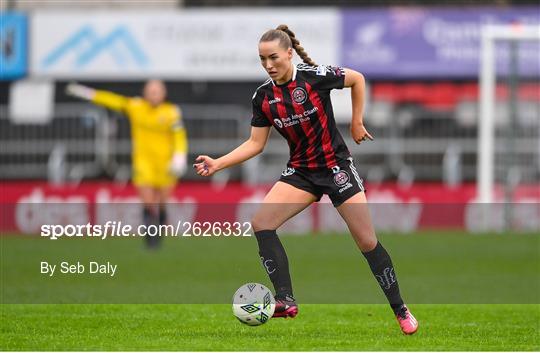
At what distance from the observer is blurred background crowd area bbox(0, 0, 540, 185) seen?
21.8m

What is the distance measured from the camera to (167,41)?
23.2 meters

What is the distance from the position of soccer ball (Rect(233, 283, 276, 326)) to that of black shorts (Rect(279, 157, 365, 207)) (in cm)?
74

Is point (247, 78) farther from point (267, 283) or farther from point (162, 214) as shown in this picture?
point (267, 283)

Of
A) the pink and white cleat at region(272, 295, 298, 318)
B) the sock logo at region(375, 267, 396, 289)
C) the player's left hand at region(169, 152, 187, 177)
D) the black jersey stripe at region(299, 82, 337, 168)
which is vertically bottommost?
the player's left hand at region(169, 152, 187, 177)

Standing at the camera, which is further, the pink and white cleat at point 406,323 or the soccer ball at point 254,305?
the pink and white cleat at point 406,323

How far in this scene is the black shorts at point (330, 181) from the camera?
29.9 ft

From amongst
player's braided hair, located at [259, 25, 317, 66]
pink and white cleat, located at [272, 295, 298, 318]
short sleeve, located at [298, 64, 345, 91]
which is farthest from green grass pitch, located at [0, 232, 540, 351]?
player's braided hair, located at [259, 25, 317, 66]

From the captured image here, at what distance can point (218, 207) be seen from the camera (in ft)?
69.5

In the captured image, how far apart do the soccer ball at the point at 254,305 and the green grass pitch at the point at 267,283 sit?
141 mm

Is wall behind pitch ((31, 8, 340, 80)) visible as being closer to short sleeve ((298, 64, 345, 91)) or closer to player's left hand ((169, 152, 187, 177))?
player's left hand ((169, 152, 187, 177))

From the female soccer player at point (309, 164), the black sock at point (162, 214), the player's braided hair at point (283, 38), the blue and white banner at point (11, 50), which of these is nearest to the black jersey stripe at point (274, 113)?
the female soccer player at point (309, 164)

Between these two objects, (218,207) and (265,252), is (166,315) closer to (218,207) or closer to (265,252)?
(265,252)

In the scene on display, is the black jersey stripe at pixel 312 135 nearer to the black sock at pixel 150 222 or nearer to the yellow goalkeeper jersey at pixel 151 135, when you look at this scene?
the black sock at pixel 150 222

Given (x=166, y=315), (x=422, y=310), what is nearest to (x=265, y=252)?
(x=166, y=315)
